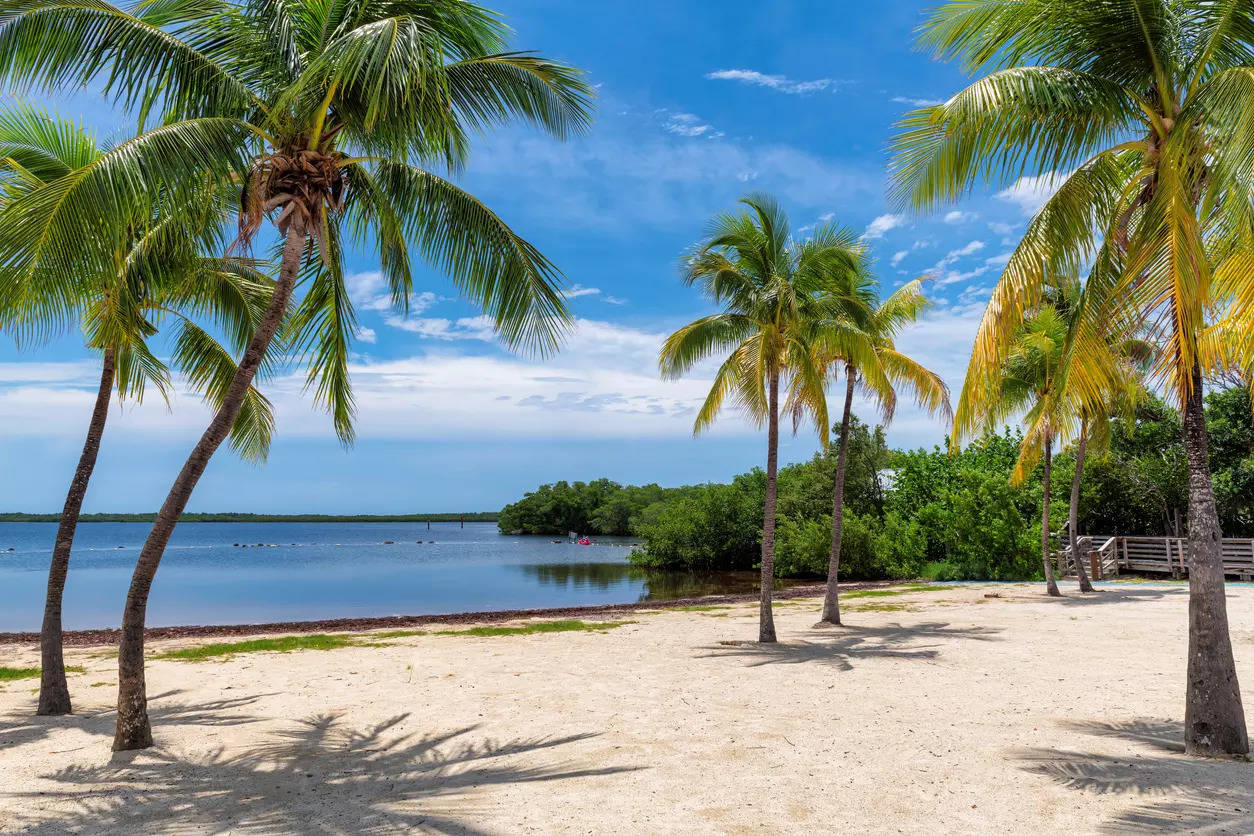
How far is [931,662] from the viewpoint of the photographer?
10812 mm

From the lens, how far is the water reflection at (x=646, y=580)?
32438 mm

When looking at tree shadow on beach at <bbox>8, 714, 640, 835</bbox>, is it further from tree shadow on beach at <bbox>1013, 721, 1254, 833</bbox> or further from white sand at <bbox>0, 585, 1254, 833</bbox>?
tree shadow on beach at <bbox>1013, 721, 1254, 833</bbox>

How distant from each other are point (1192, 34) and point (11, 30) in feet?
30.2

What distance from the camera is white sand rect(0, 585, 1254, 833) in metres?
4.99

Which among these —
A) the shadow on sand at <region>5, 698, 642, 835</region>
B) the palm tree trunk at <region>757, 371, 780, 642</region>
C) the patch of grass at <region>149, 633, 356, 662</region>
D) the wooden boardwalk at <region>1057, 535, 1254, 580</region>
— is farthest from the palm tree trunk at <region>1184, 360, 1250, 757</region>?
the wooden boardwalk at <region>1057, 535, 1254, 580</region>

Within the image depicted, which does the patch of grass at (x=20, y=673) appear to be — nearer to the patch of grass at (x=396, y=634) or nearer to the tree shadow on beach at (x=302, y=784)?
the patch of grass at (x=396, y=634)

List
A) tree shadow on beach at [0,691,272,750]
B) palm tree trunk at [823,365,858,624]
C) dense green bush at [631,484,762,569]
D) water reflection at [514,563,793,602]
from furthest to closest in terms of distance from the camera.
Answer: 1. dense green bush at [631,484,762,569]
2. water reflection at [514,563,793,602]
3. palm tree trunk at [823,365,858,624]
4. tree shadow on beach at [0,691,272,750]

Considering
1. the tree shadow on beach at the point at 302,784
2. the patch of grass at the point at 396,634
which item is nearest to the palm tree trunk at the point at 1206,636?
the tree shadow on beach at the point at 302,784

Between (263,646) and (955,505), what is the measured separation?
24.9 m

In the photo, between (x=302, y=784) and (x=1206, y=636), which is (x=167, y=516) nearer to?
(x=302, y=784)

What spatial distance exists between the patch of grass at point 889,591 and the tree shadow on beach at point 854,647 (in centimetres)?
841

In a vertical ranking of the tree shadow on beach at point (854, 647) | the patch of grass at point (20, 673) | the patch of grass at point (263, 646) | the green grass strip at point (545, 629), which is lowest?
the green grass strip at point (545, 629)

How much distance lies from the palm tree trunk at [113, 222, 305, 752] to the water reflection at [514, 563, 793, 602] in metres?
23.9

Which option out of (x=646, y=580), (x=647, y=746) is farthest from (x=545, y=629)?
(x=646, y=580)
